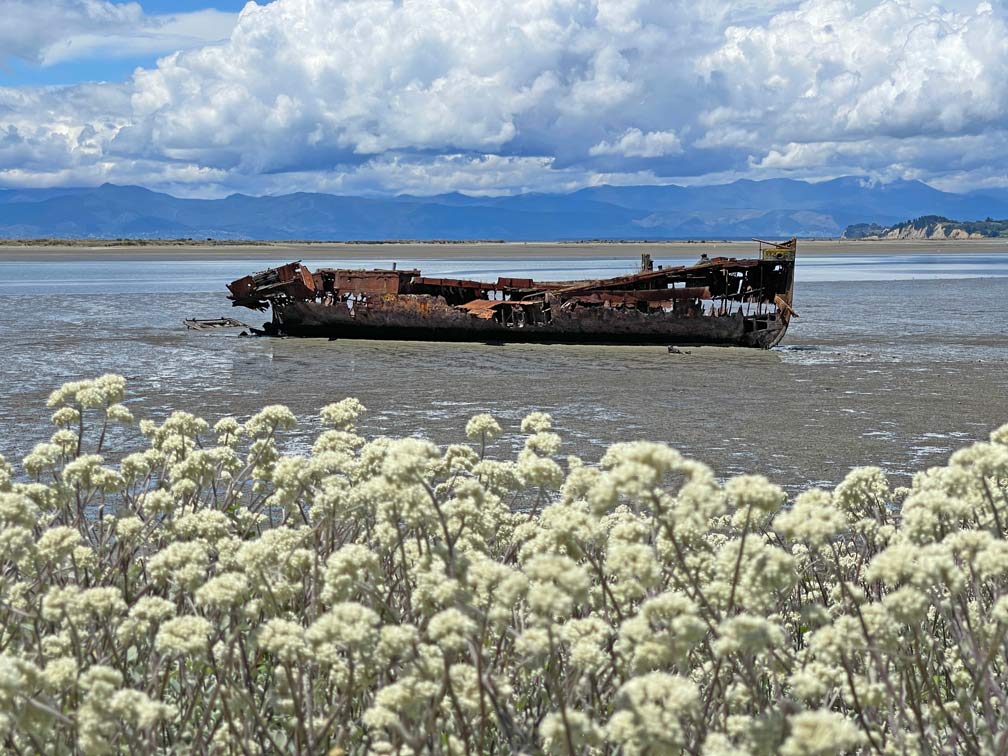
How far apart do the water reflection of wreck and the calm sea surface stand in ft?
3.71

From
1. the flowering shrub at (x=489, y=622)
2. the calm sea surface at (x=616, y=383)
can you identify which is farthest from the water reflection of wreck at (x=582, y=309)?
the flowering shrub at (x=489, y=622)

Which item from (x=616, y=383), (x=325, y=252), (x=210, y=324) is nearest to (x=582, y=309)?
(x=616, y=383)

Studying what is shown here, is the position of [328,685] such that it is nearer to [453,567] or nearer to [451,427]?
[453,567]

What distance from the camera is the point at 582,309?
29.5 m

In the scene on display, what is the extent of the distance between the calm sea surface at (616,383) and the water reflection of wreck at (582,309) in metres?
1.13

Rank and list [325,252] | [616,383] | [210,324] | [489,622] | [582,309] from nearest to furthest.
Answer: [489,622], [616,383], [582,309], [210,324], [325,252]

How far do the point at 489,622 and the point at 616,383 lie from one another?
17709 mm

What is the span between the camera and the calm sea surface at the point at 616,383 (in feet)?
47.2

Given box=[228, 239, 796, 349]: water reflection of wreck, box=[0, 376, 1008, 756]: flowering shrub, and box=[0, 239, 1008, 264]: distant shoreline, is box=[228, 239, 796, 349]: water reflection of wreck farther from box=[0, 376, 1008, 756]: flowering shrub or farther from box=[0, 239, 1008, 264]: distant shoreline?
box=[0, 239, 1008, 264]: distant shoreline

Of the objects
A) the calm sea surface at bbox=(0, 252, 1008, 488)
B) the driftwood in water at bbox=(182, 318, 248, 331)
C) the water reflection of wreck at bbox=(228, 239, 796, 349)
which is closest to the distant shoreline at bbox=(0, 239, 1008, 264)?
the driftwood in water at bbox=(182, 318, 248, 331)

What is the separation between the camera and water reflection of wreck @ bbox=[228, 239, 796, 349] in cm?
2897

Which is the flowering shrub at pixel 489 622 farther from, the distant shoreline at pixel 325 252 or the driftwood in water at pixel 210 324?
the distant shoreline at pixel 325 252

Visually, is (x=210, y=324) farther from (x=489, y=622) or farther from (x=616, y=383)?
(x=489, y=622)

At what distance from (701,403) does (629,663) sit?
14917 mm
